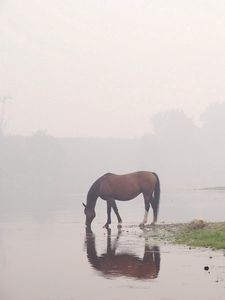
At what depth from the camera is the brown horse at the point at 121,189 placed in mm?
20719

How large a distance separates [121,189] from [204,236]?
6.81m

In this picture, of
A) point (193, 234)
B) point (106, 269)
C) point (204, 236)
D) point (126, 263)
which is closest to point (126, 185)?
point (193, 234)

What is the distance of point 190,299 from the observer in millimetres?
8156

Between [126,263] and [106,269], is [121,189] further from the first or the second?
[106,269]

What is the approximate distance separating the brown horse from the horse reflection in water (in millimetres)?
6687

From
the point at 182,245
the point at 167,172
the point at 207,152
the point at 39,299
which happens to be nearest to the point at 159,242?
the point at 182,245

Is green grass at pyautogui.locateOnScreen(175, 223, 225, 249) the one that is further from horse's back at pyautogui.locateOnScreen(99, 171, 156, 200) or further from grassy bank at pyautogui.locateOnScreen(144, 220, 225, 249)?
horse's back at pyautogui.locateOnScreen(99, 171, 156, 200)

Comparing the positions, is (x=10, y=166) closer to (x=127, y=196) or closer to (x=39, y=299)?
(x=127, y=196)

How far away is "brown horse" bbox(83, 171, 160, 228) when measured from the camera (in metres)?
20.7

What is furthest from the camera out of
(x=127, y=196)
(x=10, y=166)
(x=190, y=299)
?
(x=10, y=166)

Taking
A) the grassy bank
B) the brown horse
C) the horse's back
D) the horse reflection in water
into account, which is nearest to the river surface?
the horse reflection in water

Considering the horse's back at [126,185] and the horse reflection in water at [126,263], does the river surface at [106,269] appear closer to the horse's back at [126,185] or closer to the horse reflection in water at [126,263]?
the horse reflection in water at [126,263]

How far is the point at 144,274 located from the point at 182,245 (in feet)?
13.5

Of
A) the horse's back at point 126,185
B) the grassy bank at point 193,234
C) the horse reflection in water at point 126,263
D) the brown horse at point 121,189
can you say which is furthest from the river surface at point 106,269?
the horse's back at point 126,185
